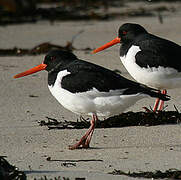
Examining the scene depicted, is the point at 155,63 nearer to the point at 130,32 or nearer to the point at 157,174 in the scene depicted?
the point at 130,32

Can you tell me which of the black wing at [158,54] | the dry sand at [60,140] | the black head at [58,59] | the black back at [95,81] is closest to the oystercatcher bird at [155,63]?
the black wing at [158,54]

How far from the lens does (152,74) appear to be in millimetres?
5801

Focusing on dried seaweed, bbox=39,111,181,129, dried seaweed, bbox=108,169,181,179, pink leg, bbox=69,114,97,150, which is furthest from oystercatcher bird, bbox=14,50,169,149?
dried seaweed, bbox=108,169,181,179

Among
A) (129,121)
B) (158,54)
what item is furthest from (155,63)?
(129,121)

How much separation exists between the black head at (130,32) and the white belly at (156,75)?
0.57 meters

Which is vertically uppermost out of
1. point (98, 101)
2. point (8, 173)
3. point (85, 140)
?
point (98, 101)

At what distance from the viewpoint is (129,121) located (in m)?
5.42

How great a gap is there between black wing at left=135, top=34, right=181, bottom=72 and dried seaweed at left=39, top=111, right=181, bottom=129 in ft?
2.01

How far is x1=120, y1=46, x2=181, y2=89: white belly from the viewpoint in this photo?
19.1ft

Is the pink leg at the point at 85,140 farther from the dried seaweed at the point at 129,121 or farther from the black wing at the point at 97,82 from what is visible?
the dried seaweed at the point at 129,121

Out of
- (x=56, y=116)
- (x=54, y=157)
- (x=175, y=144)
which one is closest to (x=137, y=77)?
(x=56, y=116)

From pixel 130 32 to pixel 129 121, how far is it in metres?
1.43

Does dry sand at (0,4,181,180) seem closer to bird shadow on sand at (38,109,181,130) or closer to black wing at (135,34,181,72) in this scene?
bird shadow on sand at (38,109,181,130)

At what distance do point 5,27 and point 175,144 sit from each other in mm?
7767
